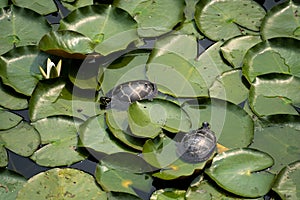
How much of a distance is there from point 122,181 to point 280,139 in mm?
936

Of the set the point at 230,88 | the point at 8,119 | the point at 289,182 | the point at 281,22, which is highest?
the point at 281,22

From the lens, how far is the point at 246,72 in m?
3.16

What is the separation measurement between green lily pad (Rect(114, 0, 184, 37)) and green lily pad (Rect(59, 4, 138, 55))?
148 mm

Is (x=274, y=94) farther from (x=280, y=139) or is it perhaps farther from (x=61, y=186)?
(x=61, y=186)

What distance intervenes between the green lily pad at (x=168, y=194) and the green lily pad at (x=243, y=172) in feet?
0.62

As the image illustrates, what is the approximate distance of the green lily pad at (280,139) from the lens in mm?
2797

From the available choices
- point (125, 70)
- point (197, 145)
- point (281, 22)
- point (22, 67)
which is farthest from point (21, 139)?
point (281, 22)

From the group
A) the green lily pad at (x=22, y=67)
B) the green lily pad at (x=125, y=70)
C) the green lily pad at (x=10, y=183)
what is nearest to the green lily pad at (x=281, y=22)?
the green lily pad at (x=125, y=70)

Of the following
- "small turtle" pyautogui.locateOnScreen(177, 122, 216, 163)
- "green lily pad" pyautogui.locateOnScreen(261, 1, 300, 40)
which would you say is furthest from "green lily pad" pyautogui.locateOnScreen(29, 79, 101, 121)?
"green lily pad" pyautogui.locateOnScreen(261, 1, 300, 40)

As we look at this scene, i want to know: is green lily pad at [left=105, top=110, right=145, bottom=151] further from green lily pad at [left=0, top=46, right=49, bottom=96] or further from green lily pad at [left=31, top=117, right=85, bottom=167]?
green lily pad at [left=0, top=46, right=49, bottom=96]

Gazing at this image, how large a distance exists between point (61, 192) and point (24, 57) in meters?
1.05

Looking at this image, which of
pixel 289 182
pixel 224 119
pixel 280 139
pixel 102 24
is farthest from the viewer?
pixel 102 24

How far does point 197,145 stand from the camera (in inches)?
111

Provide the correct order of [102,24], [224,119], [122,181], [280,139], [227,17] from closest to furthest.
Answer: [122,181], [280,139], [224,119], [102,24], [227,17]
